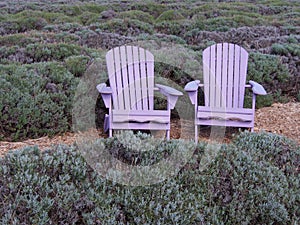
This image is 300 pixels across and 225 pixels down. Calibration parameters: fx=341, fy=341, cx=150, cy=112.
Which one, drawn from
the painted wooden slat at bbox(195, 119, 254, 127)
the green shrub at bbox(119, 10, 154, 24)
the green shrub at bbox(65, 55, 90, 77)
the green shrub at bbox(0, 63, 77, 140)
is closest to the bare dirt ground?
the green shrub at bbox(0, 63, 77, 140)

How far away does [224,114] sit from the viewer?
3.89 meters

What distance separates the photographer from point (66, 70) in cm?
462

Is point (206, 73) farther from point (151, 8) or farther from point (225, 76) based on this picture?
point (151, 8)

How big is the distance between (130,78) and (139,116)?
24.6 inches

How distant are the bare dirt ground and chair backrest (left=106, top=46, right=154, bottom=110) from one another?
1.64 feet

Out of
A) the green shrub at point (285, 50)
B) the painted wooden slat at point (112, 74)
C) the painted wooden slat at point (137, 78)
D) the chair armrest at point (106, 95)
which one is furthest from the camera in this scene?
the green shrub at point (285, 50)

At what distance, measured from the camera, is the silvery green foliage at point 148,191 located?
211 centimetres

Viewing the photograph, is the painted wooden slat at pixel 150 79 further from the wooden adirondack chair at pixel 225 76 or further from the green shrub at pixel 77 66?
the green shrub at pixel 77 66

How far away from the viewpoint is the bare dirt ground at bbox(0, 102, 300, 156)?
3.85 metres

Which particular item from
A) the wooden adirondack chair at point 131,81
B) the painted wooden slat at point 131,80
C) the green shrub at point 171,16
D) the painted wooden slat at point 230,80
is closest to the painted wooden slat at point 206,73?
the painted wooden slat at point 230,80

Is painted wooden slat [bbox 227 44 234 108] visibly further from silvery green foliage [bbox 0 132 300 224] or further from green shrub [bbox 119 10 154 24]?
green shrub [bbox 119 10 154 24]

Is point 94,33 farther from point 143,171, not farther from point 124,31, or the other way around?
point 143,171

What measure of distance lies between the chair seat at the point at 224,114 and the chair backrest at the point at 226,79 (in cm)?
34

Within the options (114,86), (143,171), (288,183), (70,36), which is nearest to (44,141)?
(114,86)
